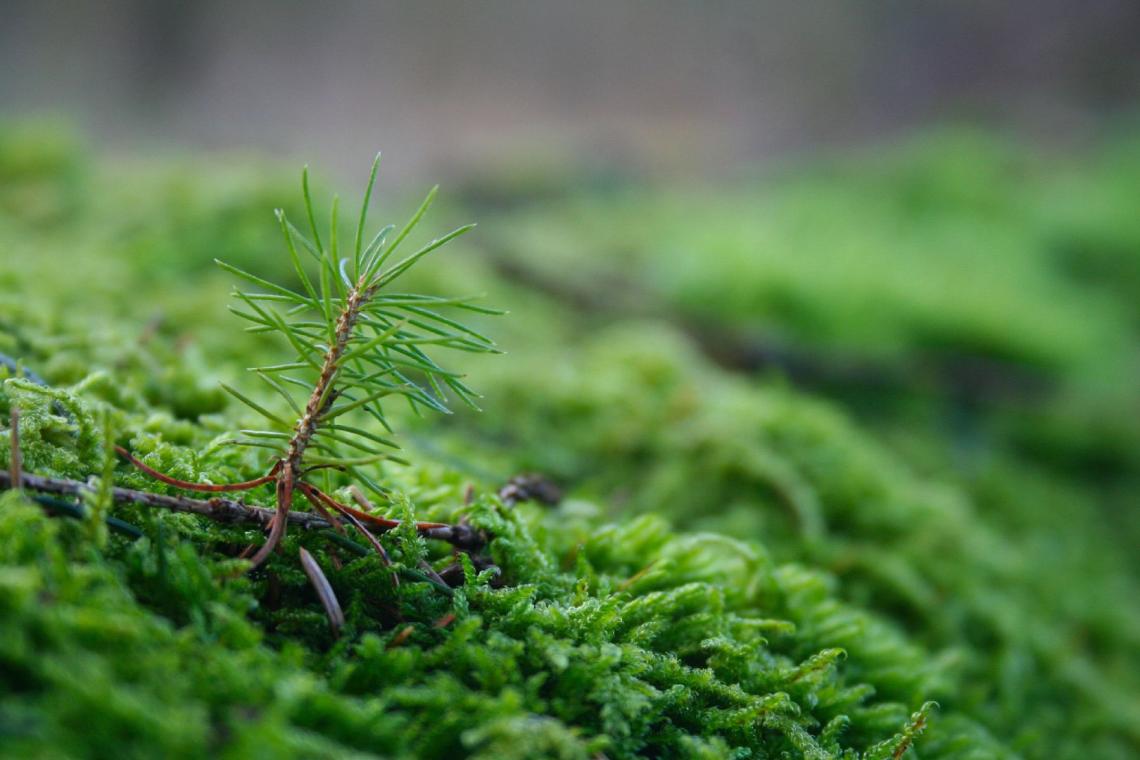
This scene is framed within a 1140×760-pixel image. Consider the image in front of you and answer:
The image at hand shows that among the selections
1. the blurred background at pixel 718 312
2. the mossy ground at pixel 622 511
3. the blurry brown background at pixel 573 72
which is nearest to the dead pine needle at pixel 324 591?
the mossy ground at pixel 622 511

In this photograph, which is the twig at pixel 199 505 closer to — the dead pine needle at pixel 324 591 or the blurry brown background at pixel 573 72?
the dead pine needle at pixel 324 591

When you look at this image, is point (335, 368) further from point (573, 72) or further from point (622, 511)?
point (573, 72)

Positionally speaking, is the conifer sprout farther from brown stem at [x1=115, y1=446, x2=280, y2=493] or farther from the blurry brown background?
the blurry brown background

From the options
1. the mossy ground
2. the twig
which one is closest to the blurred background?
the mossy ground

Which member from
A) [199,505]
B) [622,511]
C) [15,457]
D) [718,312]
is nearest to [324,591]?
[199,505]

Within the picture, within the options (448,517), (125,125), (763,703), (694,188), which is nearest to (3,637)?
(448,517)

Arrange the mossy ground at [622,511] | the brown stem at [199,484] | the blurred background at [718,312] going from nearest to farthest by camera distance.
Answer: the mossy ground at [622,511], the brown stem at [199,484], the blurred background at [718,312]
